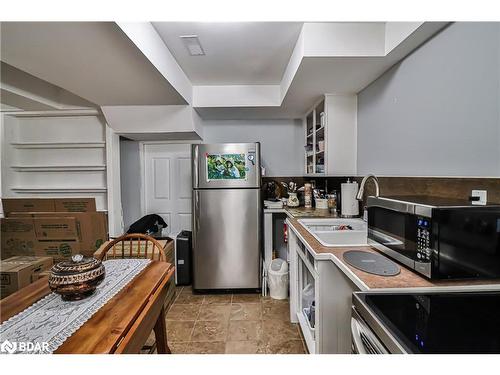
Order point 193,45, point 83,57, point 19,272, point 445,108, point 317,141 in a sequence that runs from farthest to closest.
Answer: point 317,141 < point 19,272 < point 193,45 < point 83,57 < point 445,108

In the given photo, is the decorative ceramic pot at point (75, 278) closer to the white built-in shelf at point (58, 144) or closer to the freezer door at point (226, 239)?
the freezer door at point (226, 239)

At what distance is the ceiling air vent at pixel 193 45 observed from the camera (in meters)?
1.75

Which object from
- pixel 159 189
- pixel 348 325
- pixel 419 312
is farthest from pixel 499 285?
pixel 159 189

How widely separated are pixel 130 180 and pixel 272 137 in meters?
2.16

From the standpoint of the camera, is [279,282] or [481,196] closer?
[481,196]

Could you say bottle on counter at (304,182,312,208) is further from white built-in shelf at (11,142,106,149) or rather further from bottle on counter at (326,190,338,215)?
white built-in shelf at (11,142,106,149)

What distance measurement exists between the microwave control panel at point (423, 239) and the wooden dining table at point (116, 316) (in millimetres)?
1191

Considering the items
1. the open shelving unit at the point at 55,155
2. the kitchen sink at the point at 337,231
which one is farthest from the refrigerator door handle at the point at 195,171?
the kitchen sink at the point at 337,231

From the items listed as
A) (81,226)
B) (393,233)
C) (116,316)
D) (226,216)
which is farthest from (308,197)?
(81,226)

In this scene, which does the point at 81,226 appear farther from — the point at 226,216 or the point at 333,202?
the point at 333,202

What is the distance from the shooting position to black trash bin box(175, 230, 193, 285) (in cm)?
285

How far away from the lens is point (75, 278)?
101 cm

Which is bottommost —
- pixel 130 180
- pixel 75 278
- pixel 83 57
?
pixel 75 278
